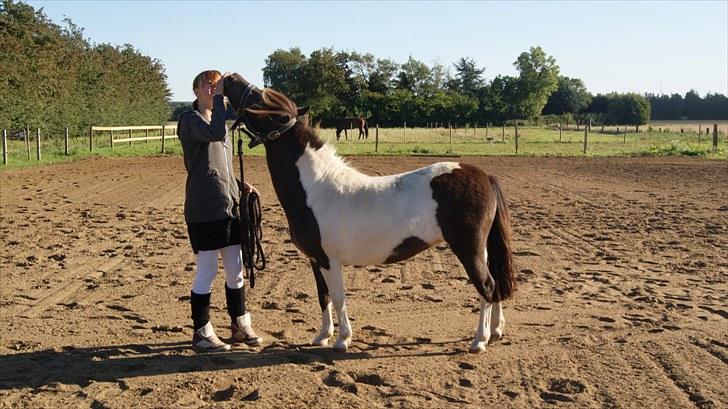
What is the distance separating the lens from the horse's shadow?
4.33 meters

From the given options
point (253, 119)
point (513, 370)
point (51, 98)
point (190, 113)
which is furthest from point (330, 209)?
point (51, 98)

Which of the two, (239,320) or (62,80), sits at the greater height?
(62,80)

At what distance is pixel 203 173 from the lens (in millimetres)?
4750

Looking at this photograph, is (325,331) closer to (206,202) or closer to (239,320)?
(239,320)

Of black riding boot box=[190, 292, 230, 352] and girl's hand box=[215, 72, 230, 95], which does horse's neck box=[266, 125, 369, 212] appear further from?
black riding boot box=[190, 292, 230, 352]

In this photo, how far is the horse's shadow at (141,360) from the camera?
4.33 m

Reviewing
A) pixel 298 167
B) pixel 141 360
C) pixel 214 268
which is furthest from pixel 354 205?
pixel 141 360

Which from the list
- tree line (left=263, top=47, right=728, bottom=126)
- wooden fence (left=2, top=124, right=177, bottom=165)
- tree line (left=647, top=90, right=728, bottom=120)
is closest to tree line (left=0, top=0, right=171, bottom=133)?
wooden fence (left=2, top=124, right=177, bottom=165)

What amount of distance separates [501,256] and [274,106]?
6.94 ft

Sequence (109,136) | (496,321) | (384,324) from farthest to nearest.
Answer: (109,136)
(384,324)
(496,321)

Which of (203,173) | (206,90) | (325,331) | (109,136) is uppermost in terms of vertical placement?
(206,90)

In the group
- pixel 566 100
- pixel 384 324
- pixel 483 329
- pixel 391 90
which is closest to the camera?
pixel 483 329

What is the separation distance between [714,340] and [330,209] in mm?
3133

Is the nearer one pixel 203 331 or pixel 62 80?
pixel 203 331
